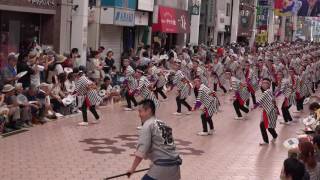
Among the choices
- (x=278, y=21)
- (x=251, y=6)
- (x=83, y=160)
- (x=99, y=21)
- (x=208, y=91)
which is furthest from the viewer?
(x=278, y=21)

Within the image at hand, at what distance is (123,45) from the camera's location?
1183 inches

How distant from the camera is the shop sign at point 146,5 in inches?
1171

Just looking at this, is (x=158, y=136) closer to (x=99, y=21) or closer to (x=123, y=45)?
(x=99, y=21)

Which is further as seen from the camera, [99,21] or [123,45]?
[123,45]

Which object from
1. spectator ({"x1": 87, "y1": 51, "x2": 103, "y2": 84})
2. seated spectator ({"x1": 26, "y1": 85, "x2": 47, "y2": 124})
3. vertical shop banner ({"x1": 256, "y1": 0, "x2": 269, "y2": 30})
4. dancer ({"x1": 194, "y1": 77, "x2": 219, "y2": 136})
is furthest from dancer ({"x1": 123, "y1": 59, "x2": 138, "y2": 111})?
vertical shop banner ({"x1": 256, "y1": 0, "x2": 269, "y2": 30})

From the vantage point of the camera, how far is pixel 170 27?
3397 cm

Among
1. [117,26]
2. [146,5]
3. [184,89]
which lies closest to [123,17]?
[117,26]

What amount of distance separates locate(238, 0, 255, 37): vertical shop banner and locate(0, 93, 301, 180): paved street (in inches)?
1563

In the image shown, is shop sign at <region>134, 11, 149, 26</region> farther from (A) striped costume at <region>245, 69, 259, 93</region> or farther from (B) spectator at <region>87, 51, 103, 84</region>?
(A) striped costume at <region>245, 69, 259, 93</region>

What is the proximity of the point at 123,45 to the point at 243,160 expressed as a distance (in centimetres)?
1810

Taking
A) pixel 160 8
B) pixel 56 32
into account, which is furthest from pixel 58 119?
pixel 160 8

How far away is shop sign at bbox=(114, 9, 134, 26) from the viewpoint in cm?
2664

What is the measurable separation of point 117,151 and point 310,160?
6.25 m

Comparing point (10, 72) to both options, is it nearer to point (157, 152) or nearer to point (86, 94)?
point (86, 94)
